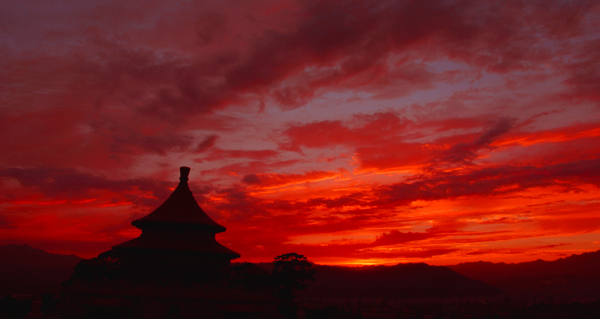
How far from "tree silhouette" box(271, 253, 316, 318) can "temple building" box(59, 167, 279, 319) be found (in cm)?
613

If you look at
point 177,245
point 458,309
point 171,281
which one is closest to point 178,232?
point 177,245

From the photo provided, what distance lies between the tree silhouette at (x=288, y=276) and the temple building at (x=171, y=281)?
241 inches

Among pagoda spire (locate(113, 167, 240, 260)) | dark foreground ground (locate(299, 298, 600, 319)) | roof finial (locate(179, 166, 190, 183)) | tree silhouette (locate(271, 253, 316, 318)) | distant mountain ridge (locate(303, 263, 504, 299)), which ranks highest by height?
roof finial (locate(179, 166, 190, 183))

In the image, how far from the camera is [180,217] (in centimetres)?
2820

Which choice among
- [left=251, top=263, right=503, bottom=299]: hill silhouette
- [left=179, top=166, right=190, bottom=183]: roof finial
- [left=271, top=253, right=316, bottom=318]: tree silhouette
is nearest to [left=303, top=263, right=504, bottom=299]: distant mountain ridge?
[left=251, top=263, right=503, bottom=299]: hill silhouette

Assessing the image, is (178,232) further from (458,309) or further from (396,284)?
(396,284)

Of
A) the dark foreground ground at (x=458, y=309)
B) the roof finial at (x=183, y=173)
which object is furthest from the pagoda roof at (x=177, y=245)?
the dark foreground ground at (x=458, y=309)

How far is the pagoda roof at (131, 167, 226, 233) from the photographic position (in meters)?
27.6

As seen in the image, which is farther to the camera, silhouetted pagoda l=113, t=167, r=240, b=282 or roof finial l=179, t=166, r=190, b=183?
roof finial l=179, t=166, r=190, b=183

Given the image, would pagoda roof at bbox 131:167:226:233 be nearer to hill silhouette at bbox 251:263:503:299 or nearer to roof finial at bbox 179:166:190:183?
roof finial at bbox 179:166:190:183

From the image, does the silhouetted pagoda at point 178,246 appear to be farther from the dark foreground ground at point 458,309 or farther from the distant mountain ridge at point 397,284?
the distant mountain ridge at point 397,284

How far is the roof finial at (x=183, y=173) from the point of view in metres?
31.6

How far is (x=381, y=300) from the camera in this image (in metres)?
158

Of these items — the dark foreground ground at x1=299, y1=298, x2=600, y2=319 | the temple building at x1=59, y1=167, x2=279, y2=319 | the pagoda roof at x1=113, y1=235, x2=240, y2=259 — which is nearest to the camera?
the temple building at x1=59, y1=167, x2=279, y2=319
